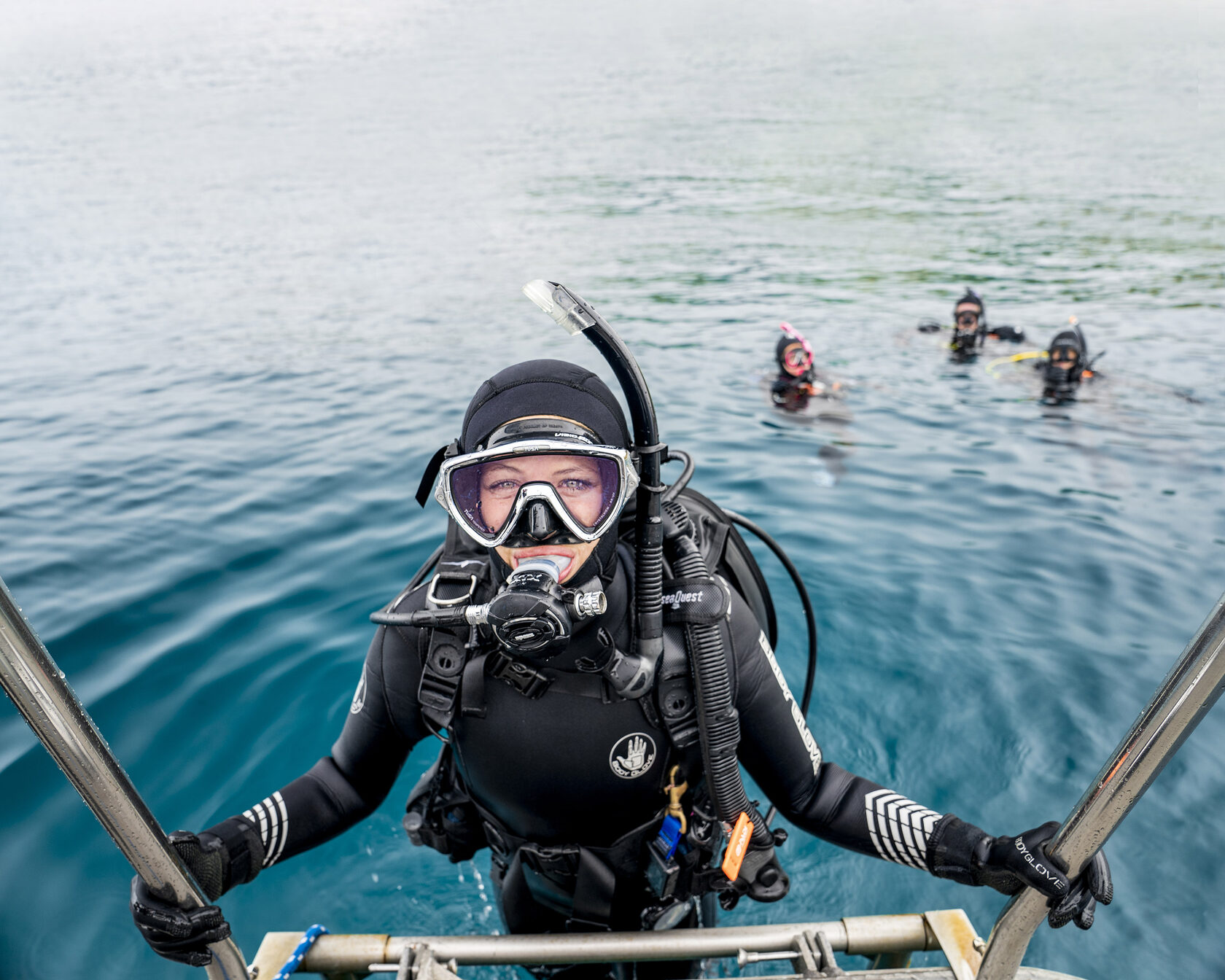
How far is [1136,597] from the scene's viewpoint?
4887mm

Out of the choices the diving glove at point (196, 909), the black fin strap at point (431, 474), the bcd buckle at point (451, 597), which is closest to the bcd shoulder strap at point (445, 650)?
the bcd buckle at point (451, 597)

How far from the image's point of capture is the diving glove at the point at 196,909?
1570 mm

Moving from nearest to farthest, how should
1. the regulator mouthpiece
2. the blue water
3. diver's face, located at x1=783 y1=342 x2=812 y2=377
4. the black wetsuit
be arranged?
the regulator mouthpiece, the black wetsuit, the blue water, diver's face, located at x1=783 y1=342 x2=812 y2=377

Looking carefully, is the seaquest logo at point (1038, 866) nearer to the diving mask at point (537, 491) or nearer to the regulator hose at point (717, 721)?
the regulator hose at point (717, 721)

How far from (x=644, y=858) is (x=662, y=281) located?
12.6 metres

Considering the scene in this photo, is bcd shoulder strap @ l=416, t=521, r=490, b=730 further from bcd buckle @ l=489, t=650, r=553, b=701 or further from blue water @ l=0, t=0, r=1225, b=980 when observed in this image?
blue water @ l=0, t=0, r=1225, b=980

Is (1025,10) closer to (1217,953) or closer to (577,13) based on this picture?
(577,13)

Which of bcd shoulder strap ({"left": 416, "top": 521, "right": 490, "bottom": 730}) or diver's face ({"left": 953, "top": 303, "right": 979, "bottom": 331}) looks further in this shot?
diver's face ({"left": 953, "top": 303, "right": 979, "bottom": 331})

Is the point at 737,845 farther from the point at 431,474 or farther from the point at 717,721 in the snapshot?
the point at 431,474

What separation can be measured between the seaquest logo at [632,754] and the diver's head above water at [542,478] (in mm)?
405

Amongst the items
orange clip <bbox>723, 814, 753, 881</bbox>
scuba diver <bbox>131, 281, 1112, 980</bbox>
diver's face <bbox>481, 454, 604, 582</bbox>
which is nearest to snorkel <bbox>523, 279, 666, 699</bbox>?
scuba diver <bbox>131, 281, 1112, 980</bbox>

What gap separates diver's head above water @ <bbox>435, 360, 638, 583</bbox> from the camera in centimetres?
185

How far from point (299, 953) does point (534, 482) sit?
1.29 m

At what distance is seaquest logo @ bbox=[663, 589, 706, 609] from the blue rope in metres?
1.14
